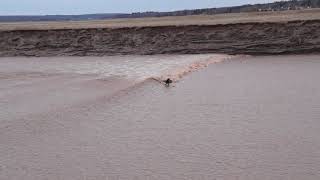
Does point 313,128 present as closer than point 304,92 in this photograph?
Yes

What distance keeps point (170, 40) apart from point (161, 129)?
680 inches

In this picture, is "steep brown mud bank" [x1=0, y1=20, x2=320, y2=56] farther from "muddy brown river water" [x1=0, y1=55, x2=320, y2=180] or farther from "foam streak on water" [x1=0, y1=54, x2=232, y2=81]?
"muddy brown river water" [x1=0, y1=55, x2=320, y2=180]

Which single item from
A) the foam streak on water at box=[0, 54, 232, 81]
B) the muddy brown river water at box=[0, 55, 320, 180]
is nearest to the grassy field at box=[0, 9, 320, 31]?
the foam streak on water at box=[0, 54, 232, 81]

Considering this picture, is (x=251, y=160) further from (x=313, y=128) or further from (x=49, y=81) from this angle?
(x=49, y=81)

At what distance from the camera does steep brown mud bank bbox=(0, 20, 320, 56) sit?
24141 millimetres

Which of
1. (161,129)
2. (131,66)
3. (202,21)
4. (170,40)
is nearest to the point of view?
(161,129)

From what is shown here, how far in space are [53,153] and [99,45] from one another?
20.0 meters

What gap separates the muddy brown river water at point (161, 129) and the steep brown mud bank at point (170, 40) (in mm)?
8528

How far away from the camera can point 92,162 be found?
7160 mm

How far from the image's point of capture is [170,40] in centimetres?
2616

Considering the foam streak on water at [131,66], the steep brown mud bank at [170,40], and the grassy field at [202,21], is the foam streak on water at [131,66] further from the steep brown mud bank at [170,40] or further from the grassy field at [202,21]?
the grassy field at [202,21]

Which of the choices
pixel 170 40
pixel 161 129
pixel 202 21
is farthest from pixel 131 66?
pixel 202 21

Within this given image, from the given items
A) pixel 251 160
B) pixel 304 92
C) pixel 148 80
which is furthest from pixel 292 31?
pixel 251 160

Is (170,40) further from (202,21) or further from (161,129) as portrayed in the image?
(161,129)
